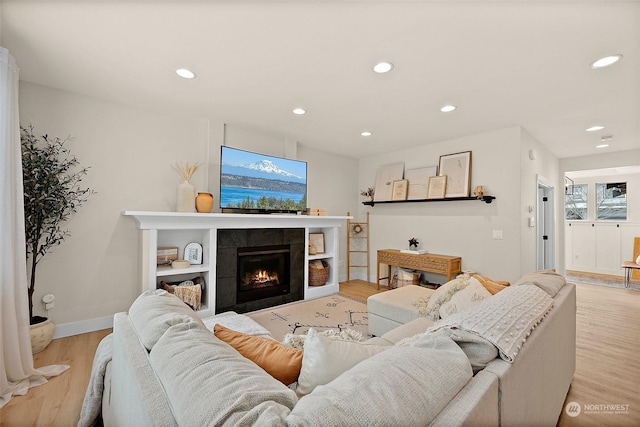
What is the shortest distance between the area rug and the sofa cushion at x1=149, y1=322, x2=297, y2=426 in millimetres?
2073

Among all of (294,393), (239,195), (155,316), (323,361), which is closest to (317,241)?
(239,195)

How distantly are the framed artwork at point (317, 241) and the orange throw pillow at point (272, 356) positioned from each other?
11.4 ft

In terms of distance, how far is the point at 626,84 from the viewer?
8.39 feet

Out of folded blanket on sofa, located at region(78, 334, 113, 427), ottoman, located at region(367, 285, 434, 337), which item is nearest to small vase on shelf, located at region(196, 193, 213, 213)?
folded blanket on sofa, located at region(78, 334, 113, 427)

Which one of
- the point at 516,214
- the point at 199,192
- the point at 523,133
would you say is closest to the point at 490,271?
the point at 516,214

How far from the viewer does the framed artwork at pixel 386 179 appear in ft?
16.7

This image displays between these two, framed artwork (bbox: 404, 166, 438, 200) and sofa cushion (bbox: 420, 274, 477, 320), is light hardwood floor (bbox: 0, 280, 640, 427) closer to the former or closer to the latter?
sofa cushion (bbox: 420, 274, 477, 320)

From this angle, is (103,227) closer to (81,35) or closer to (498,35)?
(81,35)

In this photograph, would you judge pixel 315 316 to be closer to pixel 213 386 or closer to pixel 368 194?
pixel 368 194

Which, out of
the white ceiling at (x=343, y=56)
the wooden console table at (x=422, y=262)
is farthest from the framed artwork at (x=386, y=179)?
the white ceiling at (x=343, y=56)

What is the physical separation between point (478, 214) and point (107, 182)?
15.4 ft

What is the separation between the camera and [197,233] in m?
3.60

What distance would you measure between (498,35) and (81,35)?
2837mm

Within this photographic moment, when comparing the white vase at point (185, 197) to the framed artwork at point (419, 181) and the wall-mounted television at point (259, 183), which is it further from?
the framed artwork at point (419, 181)
